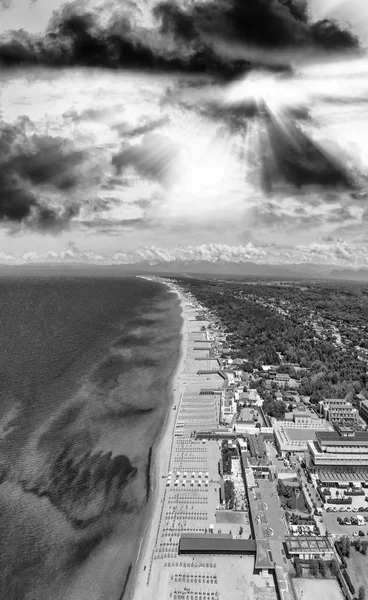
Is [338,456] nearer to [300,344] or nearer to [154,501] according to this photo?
[154,501]

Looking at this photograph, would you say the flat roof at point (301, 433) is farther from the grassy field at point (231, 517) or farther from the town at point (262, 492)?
the grassy field at point (231, 517)

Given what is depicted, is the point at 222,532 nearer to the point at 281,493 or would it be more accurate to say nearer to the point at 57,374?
the point at 281,493

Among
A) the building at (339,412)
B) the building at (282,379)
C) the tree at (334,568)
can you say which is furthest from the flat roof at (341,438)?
the building at (282,379)

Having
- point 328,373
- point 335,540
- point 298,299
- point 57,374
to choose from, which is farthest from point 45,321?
point 298,299

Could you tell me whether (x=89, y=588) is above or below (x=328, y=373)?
below

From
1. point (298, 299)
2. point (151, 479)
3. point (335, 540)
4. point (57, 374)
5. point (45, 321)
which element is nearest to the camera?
point (335, 540)
